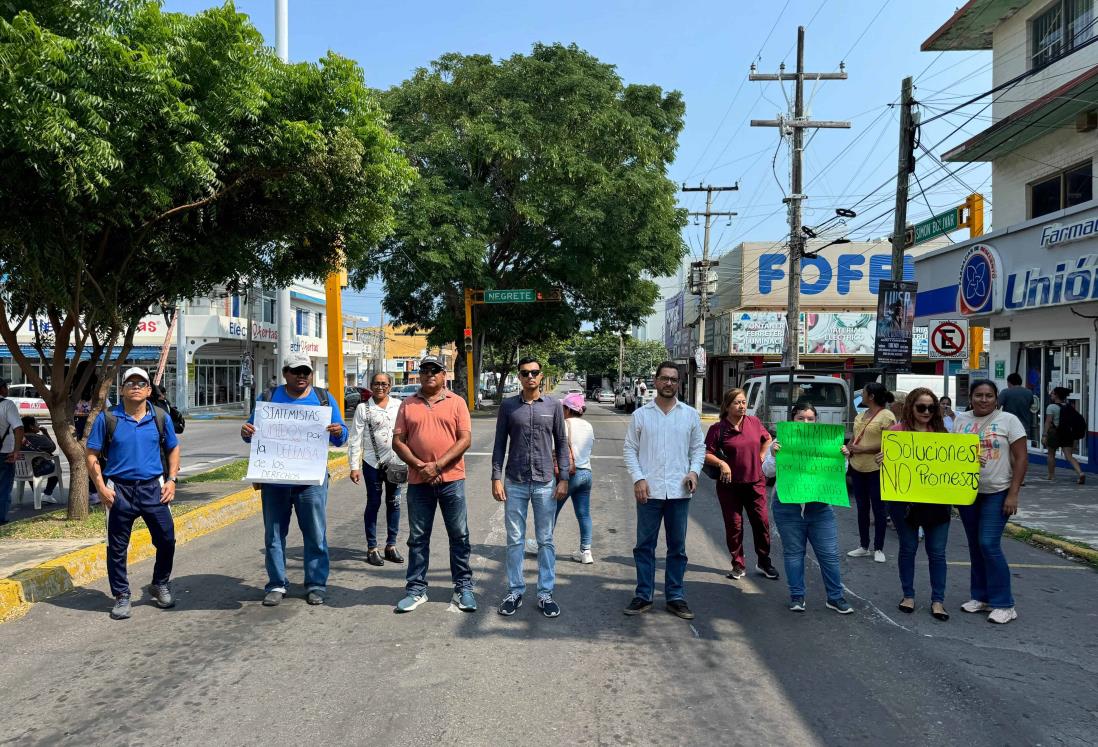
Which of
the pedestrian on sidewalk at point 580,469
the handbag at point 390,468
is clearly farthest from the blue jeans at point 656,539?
the handbag at point 390,468

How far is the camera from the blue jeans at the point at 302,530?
20.2 ft

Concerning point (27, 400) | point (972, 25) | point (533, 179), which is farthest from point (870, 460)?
point (27, 400)

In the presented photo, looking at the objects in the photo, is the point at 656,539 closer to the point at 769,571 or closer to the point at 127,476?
the point at 769,571

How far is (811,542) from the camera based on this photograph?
6152mm

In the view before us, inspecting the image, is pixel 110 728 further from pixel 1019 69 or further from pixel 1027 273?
pixel 1019 69

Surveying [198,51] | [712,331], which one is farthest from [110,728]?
[712,331]

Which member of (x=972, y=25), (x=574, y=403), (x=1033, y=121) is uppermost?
(x=972, y=25)

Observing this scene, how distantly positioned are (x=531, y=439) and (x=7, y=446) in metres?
6.99

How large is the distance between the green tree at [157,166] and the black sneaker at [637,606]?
5398 millimetres

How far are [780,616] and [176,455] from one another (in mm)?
4742

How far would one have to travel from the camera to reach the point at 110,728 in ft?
13.1

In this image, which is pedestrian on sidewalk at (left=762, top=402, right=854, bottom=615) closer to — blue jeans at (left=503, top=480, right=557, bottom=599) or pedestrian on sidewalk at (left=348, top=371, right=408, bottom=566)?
blue jeans at (left=503, top=480, right=557, bottom=599)

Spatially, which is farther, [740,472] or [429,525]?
[740,472]

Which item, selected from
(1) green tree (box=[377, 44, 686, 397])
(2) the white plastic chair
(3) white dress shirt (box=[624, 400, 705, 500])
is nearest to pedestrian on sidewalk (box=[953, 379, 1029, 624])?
(3) white dress shirt (box=[624, 400, 705, 500])
